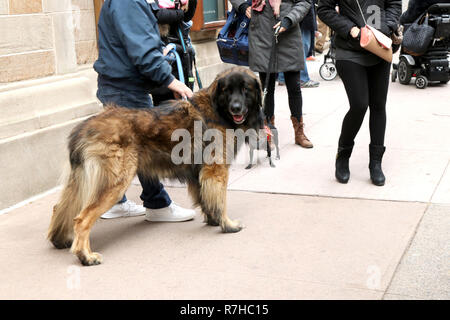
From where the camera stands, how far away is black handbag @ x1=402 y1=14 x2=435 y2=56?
9.66 meters

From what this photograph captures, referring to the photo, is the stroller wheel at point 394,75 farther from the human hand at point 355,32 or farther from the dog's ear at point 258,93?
the dog's ear at point 258,93

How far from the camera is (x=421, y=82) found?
10211 millimetres

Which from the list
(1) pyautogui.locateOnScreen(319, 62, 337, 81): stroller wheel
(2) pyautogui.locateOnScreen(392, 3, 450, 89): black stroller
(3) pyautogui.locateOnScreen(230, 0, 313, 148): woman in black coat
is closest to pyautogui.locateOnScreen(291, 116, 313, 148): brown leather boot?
(3) pyautogui.locateOnScreen(230, 0, 313, 148): woman in black coat

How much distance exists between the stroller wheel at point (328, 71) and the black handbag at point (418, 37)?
1704 millimetres

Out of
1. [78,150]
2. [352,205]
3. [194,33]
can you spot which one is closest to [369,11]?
[352,205]

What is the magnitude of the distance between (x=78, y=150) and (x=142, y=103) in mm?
826

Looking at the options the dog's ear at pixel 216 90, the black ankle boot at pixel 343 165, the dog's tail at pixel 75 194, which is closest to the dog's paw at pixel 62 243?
the dog's tail at pixel 75 194

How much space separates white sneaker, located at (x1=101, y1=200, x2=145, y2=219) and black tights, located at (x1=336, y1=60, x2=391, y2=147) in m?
2.05

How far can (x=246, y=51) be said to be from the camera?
729cm

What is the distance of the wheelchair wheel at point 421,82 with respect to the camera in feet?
33.4

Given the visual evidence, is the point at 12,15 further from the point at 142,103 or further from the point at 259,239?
the point at 259,239

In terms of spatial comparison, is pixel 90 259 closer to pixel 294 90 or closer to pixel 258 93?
pixel 258 93

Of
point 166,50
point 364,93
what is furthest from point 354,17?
point 166,50

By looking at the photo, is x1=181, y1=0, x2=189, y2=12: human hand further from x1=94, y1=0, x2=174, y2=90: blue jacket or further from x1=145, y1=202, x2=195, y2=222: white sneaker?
x1=145, y1=202, x2=195, y2=222: white sneaker
